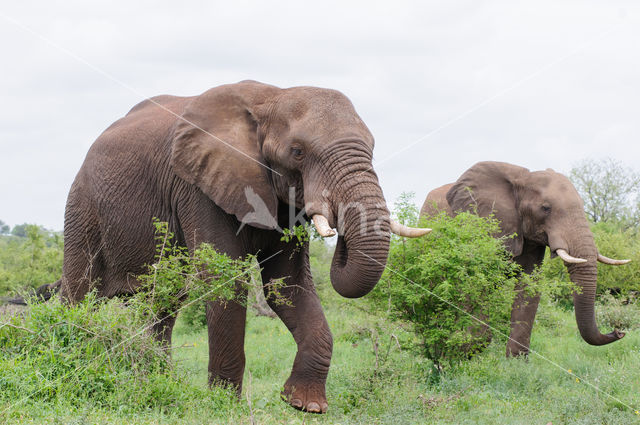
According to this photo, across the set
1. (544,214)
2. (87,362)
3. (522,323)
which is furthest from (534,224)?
(87,362)

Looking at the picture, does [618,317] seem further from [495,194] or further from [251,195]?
[251,195]

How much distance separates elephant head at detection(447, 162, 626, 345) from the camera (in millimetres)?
10422

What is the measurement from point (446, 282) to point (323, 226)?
3084 mm

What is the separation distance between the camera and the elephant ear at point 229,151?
251 inches

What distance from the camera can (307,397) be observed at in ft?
21.1

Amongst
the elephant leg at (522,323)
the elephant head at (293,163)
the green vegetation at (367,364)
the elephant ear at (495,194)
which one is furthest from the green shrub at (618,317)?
the elephant head at (293,163)

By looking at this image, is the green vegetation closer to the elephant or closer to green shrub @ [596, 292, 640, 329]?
the elephant

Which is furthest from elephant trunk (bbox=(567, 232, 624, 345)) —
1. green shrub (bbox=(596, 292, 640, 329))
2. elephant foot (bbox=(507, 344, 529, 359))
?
green shrub (bbox=(596, 292, 640, 329))

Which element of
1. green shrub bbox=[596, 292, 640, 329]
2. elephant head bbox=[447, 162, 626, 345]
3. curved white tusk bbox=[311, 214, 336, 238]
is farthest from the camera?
green shrub bbox=[596, 292, 640, 329]

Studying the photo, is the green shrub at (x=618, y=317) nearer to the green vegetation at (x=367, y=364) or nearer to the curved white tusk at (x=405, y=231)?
the green vegetation at (x=367, y=364)

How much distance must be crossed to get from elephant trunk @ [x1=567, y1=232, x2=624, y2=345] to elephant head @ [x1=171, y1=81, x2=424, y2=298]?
5.45m

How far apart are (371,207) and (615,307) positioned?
946 cm

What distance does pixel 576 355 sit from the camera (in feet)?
33.7

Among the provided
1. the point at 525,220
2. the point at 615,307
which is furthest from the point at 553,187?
the point at 615,307
